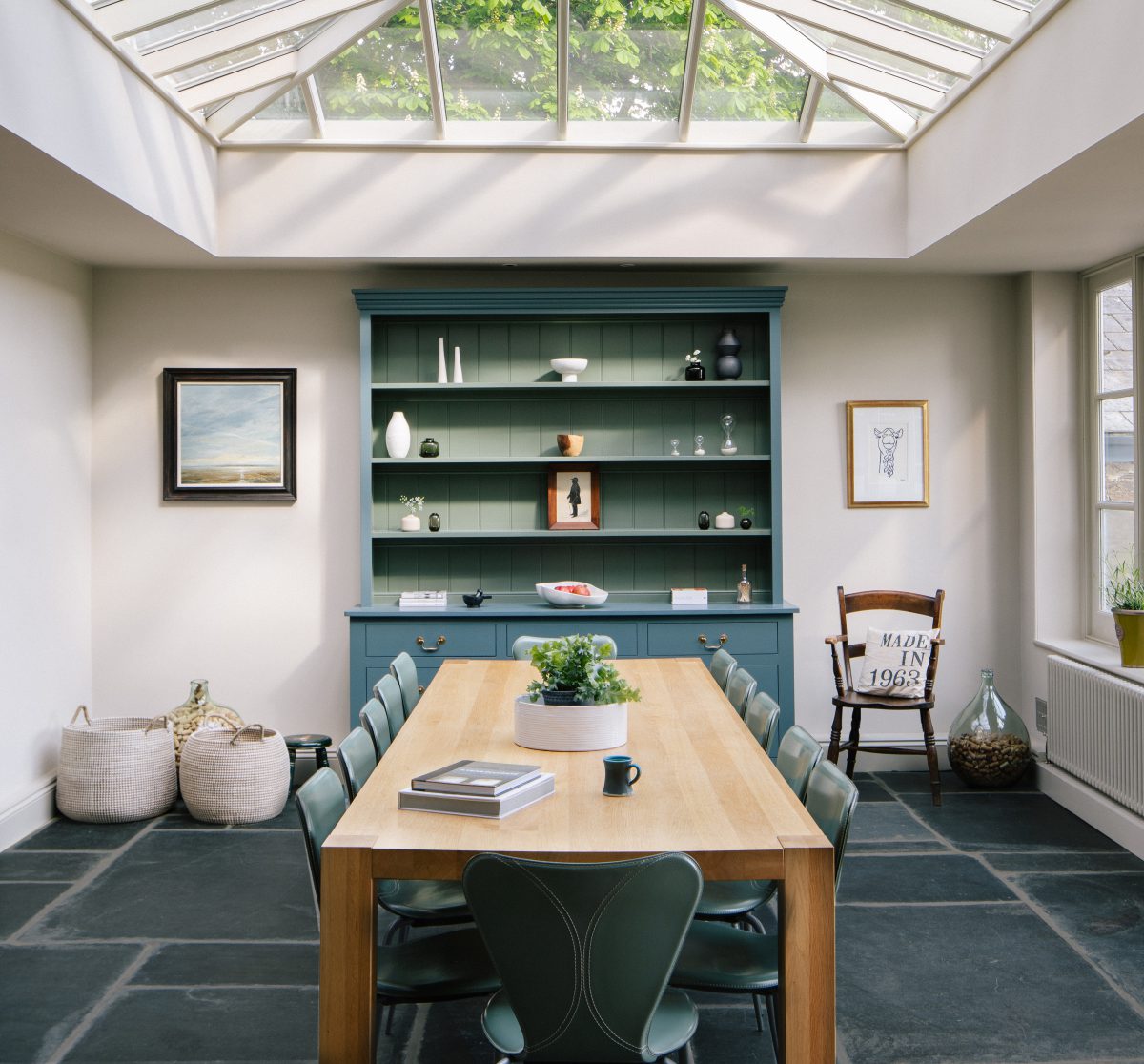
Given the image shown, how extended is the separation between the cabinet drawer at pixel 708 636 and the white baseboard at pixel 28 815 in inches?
118

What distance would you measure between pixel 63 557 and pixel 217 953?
9.05 feet

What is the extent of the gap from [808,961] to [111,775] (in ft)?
12.8

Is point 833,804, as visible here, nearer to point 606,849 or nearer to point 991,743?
point 606,849

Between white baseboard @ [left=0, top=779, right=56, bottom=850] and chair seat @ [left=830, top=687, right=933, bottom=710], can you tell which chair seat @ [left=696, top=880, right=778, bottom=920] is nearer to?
chair seat @ [left=830, top=687, right=933, bottom=710]

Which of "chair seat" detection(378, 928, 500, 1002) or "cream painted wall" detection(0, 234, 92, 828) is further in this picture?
"cream painted wall" detection(0, 234, 92, 828)

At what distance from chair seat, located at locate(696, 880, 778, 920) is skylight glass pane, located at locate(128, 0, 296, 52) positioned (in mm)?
3833

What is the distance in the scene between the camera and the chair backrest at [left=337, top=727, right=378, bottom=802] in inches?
119

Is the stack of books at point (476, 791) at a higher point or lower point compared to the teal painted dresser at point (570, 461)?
lower

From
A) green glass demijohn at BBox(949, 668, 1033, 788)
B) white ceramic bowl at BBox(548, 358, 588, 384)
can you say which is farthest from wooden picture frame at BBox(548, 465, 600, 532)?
green glass demijohn at BBox(949, 668, 1033, 788)

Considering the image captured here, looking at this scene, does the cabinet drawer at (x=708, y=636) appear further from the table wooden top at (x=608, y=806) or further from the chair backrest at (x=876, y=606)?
the table wooden top at (x=608, y=806)

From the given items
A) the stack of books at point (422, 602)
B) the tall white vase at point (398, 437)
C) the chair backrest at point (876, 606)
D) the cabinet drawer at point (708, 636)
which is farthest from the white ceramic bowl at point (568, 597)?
the chair backrest at point (876, 606)

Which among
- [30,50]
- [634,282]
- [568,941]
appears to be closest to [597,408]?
[634,282]

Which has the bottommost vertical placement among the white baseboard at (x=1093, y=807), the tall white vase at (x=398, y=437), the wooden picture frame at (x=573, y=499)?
the white baseboard at (x=1093, y=807)

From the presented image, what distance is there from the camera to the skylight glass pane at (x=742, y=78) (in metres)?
5.07
